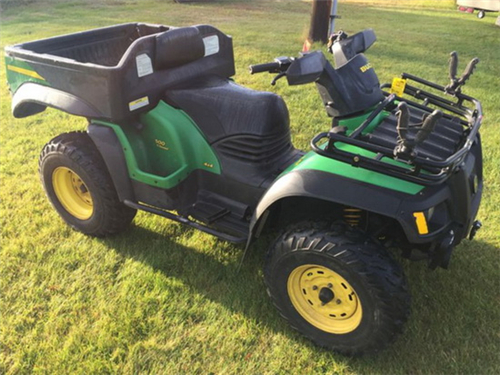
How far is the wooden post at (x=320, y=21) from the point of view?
8805 millimetres

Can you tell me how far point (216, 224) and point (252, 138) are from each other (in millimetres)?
612

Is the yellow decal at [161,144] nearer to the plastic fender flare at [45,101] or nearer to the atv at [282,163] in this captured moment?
the atv at [282,163]

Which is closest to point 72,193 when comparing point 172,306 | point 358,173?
point 172,306

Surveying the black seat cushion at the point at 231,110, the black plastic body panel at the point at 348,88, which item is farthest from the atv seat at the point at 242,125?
the black plastic body panel at the point at 348,88

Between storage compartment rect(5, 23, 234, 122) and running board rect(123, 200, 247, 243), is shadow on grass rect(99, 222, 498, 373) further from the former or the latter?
storage compartment rect(5, 23, 234, 122)

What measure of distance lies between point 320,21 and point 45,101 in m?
7.37

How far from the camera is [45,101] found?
2816mm

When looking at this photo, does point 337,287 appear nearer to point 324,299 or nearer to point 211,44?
point 324,299

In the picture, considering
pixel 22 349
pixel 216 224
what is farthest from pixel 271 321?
pixel 22 349

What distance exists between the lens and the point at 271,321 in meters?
2.53

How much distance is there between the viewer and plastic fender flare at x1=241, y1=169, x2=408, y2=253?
6.29 feet

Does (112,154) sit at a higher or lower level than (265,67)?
lower

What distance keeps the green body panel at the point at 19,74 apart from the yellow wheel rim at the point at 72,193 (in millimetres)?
663

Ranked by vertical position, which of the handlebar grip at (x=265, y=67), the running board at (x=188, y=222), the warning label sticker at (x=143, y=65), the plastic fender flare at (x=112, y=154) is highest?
the handlebar grip at (x=265, y=67)
